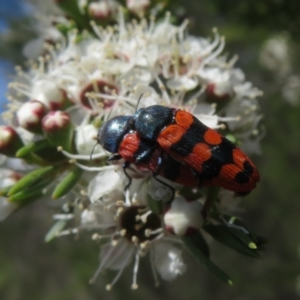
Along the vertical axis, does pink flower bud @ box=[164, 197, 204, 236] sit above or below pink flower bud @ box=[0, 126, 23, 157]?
above

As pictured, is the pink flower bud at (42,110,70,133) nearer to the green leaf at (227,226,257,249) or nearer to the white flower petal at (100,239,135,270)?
the white flower petal at (100,239,135,270)

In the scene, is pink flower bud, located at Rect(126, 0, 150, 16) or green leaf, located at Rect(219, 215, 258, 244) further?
pink flower bud, located at Rect(126, 0, 150, 16)

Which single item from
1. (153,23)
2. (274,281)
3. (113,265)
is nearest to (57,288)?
(274,281)

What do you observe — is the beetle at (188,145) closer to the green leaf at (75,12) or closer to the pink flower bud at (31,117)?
the pink flower bud at (31,117)

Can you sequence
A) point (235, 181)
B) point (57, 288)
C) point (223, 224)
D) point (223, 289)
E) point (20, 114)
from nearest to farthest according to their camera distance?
point (235, 181) → point (223, 224) → point (20, 114) → point (57, 288) → point (223, 289)

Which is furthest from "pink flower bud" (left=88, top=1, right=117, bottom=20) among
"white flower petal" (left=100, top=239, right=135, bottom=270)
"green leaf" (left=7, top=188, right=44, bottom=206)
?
"white flower petal" (left=100, top=239, right=135, bottom=270)

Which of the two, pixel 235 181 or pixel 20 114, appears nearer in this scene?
pixel 235 181

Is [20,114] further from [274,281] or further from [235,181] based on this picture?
[274,281]

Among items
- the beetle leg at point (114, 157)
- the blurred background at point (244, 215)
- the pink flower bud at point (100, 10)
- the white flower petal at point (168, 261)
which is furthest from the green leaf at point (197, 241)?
the blurred background at point (244, 215)
